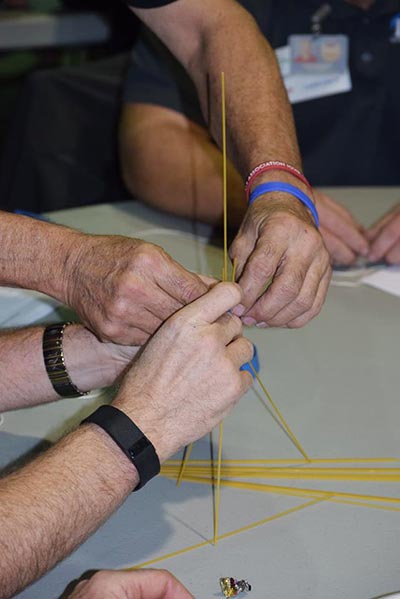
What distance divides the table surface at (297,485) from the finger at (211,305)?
0.22 metres

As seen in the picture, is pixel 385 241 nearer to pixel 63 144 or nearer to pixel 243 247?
pixel 243 247

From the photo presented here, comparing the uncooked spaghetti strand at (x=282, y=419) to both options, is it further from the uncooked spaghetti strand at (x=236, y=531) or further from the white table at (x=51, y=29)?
the white table at (x=51, y=29)

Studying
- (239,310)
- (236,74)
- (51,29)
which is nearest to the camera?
(239,310)

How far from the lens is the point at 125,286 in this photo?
1.12 meters

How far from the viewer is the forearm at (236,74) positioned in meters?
1.51

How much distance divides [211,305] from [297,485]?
25 centimetres

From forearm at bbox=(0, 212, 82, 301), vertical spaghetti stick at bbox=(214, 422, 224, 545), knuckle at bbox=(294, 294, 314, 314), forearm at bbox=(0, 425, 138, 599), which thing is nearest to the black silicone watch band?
forearm at bbox=(0, 425, 138, 599)

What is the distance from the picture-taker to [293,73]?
2.12 meters

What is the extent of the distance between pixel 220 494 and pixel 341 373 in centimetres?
32

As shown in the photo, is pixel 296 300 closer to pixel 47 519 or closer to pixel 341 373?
pixel 341 373

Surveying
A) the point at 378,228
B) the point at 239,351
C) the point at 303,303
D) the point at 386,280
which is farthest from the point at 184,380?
the point at 378,228

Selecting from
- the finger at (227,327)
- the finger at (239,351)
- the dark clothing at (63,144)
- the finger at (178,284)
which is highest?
the finger at (178,284)

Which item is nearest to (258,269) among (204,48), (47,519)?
(47,519)

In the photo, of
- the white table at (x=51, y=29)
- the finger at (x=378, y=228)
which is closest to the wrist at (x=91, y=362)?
the finger at (x=378, y=228)
